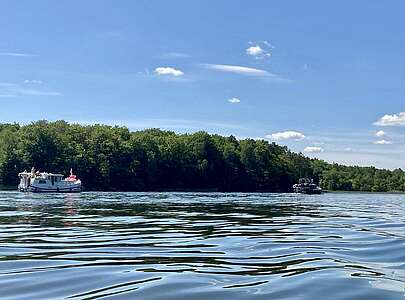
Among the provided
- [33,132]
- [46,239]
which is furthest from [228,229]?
[33,132]

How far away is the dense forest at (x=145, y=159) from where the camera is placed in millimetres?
133750

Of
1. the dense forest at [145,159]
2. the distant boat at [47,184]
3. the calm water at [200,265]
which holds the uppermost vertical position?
the dense forest at [145,159]

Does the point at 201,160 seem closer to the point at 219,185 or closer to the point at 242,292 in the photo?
the point at 219,185

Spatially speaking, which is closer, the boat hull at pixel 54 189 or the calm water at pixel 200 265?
the calm water at pixel 200 265

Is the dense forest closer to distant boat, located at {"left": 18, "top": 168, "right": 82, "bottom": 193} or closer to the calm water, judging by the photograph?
distant boat, located at {"left": 18, "top": 168, "right": 82, "bottom": 193}

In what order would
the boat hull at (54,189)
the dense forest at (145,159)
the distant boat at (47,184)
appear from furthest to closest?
1. the dense forest at (145,159)
2. the distant boat at (47,184)
3. the boat hull at (54,189)

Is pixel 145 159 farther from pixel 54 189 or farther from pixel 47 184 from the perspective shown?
pixel 54 189

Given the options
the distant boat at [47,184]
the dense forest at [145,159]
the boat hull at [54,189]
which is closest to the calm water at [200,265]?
the boat hull at [54,189]

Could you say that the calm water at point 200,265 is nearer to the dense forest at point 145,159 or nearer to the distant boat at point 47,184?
the distant boat at point 47,184

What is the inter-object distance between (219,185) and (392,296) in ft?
512

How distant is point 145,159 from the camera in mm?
151000

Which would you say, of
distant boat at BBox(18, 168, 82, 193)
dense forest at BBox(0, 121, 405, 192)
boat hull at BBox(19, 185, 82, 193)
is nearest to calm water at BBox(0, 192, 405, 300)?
boat hull at BBox(19, 185, 82, 193)

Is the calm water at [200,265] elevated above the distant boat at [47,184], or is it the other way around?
the distant boat at [47,184]

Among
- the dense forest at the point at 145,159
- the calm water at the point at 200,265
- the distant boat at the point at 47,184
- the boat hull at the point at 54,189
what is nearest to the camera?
the calm water at the point at 200,265
